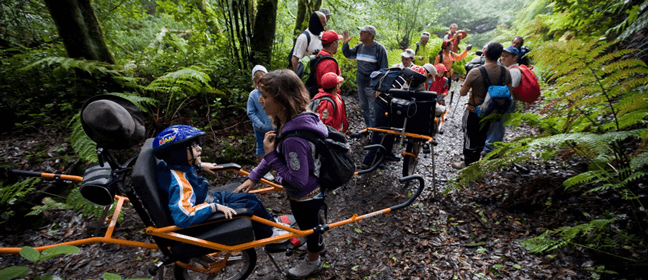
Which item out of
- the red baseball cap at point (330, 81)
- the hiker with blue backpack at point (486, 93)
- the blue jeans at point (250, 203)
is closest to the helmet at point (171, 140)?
the blue jeans at point (250, 203)

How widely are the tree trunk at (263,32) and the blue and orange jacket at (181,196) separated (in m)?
4.38

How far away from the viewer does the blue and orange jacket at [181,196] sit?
1904mm

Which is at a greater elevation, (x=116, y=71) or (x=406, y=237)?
(x=116, y=71)

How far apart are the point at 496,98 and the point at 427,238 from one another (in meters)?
2.39

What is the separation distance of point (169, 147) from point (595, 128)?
4459mm

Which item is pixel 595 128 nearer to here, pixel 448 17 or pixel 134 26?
pixel 134 26

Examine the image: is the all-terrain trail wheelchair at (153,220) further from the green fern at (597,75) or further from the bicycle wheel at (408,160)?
the green fern at (597,75)

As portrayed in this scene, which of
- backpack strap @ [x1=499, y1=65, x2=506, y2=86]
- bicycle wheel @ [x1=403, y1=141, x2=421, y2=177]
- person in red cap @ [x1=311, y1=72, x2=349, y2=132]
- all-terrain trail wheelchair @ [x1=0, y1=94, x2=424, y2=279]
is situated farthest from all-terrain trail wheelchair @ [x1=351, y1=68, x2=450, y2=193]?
all-terrain trail wheelchair @ [x1=0, y1=94, x2=424, y2=279]

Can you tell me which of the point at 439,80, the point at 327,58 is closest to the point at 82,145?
the point at 327,58

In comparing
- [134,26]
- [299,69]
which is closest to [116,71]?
[299,69]

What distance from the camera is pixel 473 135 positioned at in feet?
15.1

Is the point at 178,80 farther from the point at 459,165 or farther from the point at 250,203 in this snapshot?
the point at 459,165

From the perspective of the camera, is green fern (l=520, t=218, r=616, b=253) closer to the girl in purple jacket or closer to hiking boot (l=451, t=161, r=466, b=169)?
the girl in purple jacket

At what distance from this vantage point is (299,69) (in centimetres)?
490
